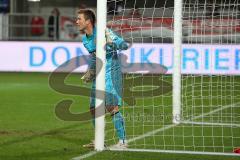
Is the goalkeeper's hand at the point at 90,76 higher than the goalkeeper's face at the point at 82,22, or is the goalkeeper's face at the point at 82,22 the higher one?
the goalkeeper's face at the point at 82,22

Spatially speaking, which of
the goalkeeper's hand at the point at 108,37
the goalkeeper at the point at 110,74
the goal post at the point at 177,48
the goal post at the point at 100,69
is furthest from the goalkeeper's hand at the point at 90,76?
the goal post at the point at 177,48

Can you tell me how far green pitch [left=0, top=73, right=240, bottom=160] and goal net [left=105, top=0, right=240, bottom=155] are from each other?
2cm

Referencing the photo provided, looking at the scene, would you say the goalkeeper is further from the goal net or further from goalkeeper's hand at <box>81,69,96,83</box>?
the goal net

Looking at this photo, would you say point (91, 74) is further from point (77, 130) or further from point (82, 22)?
point (77, 130)

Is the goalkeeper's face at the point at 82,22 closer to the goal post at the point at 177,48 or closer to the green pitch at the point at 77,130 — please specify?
the green pitch at the point at 77,130

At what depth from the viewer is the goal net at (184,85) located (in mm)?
10102

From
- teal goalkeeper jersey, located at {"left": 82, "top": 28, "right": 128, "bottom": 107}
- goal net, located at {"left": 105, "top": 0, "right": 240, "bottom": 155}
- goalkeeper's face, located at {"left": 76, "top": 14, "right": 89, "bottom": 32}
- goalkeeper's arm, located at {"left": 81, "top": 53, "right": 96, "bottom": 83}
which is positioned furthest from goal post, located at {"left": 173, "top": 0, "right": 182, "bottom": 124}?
goalkeeper's face, located at {"left": 76, "top": 14, "right": 89, "bottom": 32}

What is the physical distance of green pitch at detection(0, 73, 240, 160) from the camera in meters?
8.66

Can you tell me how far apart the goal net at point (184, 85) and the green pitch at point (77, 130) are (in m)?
0.02

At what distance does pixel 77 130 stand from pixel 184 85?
11.9ft

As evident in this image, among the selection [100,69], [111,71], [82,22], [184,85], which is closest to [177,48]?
[184,85]

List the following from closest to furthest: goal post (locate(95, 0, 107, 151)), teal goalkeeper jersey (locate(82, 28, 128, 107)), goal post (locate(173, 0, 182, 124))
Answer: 1. goal post (locate(95, 0, 107, 151))
2. teal goalkeeper jersey (locate(82, 28, 128, 107))
3. goal post (locate(173, 0, 182, 124))

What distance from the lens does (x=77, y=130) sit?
1094 centimetres

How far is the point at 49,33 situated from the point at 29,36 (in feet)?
3.32
